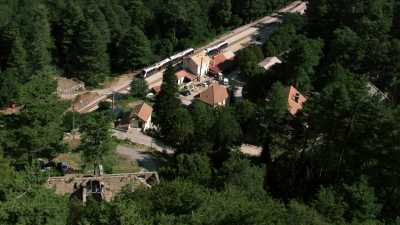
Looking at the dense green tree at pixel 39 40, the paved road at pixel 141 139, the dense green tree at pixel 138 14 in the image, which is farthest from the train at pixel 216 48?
the paved road at pixel 141 139

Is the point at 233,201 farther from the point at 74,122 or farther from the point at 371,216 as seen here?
the point at 74,122

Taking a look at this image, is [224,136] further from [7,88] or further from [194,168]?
[7,88]

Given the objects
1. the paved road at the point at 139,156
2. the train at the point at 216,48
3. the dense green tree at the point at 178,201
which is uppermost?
the dense green tree at the point at 178,201

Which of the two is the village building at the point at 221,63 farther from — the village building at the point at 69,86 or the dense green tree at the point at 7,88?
the dense green tree at the point at 7,88

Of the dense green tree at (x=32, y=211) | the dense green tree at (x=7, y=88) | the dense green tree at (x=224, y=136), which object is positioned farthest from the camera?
the dense green tree at (x=7, y=88)

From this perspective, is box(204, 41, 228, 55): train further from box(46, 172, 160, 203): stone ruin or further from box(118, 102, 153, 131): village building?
box(46, 172, 160, 203): stone ruin

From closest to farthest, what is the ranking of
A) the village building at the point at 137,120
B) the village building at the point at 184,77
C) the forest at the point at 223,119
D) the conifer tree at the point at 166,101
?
the forest at the point at 223,119
the conifer tree at the point at 166,101
the village building at the point at 137,120
the village building at the point at 184,77

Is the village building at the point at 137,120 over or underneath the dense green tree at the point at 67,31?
underneath

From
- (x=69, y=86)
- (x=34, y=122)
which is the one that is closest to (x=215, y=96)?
(x=69, y=86)
